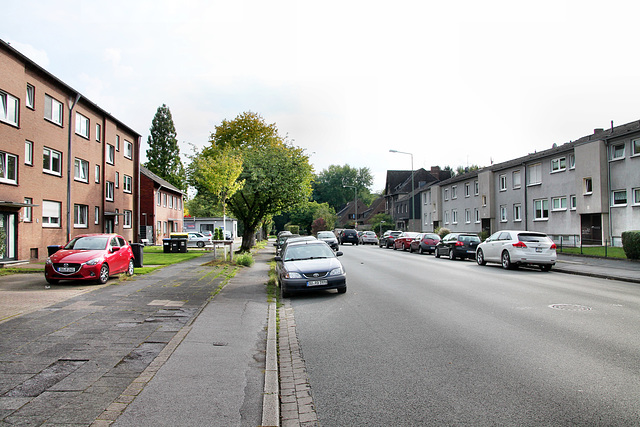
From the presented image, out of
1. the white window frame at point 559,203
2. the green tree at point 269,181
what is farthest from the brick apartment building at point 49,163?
the white window frame at point 559,203

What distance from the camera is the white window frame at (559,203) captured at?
33.2 meters

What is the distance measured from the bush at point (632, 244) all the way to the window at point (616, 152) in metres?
9.60

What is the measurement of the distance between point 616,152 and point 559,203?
6.18 metres

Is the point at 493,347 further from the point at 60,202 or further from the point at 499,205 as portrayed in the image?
the point at 499,205

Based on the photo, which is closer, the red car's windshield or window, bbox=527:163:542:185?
the red car's windshield

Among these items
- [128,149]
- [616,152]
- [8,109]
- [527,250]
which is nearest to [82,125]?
[8,109]

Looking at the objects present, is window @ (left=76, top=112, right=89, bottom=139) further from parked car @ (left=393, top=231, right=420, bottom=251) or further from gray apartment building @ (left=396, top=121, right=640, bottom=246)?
gray apartment building @ (left=396, top=121, right=640, bottom=246)

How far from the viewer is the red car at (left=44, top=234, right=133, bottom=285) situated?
13.7m

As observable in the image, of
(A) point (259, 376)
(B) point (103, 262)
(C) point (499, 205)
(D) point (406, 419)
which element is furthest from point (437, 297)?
(C) point (499, 205)

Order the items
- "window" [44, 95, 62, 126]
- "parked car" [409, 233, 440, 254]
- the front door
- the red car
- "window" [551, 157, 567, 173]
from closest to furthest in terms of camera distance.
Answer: the red car < "window" [44, 95, 62, 126] < the front door < "parked car" [409, 233, 440, 254] < "window" [551, 157, 567, 173]

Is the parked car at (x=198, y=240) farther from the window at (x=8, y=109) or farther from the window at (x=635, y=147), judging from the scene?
the window at (x=635, y=147)

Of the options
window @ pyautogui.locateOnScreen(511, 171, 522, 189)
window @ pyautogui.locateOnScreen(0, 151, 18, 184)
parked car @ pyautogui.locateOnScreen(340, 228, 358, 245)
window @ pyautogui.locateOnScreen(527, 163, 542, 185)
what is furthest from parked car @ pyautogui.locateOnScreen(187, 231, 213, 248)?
window @ pyautogui.locateOnScreen(527, 163, 542, 185)

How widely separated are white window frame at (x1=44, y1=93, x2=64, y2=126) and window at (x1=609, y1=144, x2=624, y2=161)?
31.6m

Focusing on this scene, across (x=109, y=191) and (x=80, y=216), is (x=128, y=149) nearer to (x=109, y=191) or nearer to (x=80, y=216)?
(x=109, y=191)
